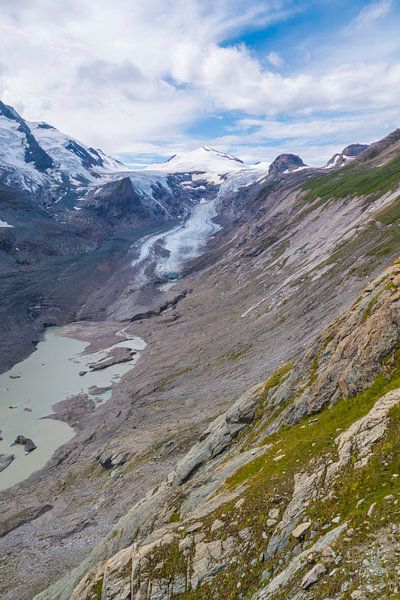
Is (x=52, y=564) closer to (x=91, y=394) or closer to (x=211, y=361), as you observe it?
(x=211, y=361)

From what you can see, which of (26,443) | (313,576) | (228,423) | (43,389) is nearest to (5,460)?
(26,443)

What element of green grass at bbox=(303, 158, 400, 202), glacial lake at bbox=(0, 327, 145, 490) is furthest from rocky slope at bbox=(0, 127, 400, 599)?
glacial lake at bbox=(0, 327, 145, 490)

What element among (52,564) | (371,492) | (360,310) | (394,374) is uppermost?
(360,310)

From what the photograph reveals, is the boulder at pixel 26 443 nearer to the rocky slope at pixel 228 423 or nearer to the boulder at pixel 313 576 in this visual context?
the rocky slope at pixel 228 423

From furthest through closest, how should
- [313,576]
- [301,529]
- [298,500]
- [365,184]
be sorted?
[365,184] < [298,500] < [301,529] < [313,576]

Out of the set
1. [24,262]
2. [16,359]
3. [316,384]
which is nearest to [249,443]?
[316,384]

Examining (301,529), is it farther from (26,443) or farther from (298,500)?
(26,443)
